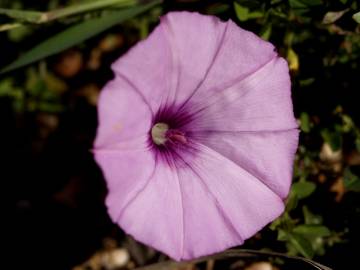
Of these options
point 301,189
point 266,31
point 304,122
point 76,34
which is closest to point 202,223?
point 301,189

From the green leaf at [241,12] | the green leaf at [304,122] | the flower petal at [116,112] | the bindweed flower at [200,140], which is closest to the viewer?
the flower petal at [116,112]

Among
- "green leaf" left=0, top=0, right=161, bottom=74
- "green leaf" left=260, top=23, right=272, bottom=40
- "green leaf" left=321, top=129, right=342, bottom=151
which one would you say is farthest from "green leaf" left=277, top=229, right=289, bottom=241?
"green leaf" left=0, top=0, right=161, bottom=74

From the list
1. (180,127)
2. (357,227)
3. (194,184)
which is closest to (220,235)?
(194,184)

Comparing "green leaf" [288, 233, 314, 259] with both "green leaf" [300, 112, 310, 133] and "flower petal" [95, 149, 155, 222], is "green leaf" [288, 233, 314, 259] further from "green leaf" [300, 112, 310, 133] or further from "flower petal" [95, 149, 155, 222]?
"flower petal" [95, 149, 155, 222]

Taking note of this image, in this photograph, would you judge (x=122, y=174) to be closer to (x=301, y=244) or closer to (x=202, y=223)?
(x=202, y=223)

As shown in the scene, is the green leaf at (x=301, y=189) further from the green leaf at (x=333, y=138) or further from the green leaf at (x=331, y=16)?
the green leaf at (x=331, y=16)

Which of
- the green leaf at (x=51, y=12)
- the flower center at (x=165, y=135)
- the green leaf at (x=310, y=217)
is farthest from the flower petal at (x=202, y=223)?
the green leaf at (x=51, y=12)
